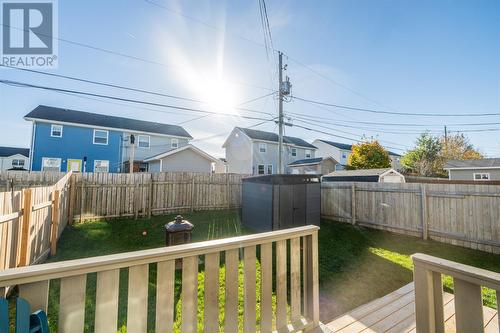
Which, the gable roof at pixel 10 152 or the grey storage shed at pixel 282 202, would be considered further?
the gable roof at pixel 10 152

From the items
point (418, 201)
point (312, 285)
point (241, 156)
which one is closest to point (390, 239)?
point (418, 201)

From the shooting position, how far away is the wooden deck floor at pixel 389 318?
239cm

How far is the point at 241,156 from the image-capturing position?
23.5 meters

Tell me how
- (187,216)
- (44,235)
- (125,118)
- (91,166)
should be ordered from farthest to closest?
(125,118) → (91,166) → (187,216) → (44,235)

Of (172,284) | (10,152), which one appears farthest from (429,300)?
(10,152)

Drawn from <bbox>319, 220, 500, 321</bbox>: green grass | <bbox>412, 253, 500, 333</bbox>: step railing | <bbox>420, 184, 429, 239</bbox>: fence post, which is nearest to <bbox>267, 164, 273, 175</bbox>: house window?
<bbox>319, 220, 500, 321</bbox>: green grass

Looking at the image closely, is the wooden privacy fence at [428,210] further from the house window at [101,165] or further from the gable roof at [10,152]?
the gable roof at [10,152]

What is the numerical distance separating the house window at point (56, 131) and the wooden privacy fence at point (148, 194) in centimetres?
1139

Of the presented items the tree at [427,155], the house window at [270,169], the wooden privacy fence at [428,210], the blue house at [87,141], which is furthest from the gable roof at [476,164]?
the blue house at [87,141]

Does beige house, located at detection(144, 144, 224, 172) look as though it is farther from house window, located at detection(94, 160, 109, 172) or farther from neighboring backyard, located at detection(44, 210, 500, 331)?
neighboring backyard, located at detection(44, 210, 500, 331)

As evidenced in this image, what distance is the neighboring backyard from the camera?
3.43 m

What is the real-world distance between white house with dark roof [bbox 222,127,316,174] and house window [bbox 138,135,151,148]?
8.77 meters

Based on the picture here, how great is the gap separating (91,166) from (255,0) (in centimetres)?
1693

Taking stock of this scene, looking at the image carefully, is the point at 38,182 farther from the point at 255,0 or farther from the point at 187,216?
the point at 255,0
